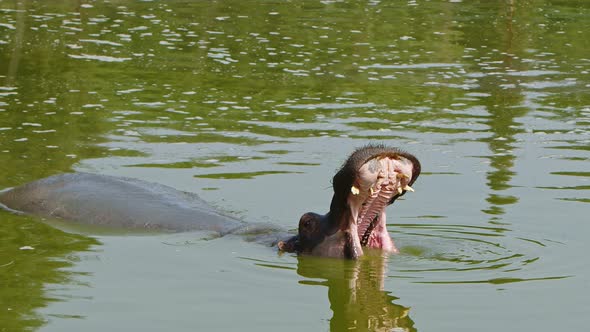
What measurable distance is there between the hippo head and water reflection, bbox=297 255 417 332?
0.26 feet

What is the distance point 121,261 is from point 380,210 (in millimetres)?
1523

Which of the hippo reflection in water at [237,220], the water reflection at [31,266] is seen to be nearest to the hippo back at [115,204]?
the hippo reflection in water at [237,220]

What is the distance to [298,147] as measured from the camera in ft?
Answer: 35.6

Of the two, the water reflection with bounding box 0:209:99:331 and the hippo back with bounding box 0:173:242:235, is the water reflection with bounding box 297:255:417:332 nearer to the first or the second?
the hippo back with bounding box 0:173:242:235

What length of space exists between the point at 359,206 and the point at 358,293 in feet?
1.49

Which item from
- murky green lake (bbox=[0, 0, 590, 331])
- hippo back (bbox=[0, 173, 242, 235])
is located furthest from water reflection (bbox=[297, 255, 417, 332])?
hippo back (bbox=[0, 173, 242, 235])

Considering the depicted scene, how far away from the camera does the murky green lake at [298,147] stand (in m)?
6.69

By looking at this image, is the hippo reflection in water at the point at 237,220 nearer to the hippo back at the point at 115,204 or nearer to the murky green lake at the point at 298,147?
the hippo back at the point at 115,204

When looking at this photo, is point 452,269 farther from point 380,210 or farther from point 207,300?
point 207,300

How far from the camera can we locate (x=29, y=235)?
811 centimetres

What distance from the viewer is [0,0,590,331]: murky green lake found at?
22.0 ft

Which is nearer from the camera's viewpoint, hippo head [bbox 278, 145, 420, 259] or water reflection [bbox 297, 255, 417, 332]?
water reflection [bbox 297, 255, 417, 332]

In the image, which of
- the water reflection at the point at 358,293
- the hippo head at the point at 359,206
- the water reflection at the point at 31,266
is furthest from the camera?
the hippo head at the point at 359,206

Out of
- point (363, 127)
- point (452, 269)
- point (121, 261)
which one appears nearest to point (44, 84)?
point (363, 127)
